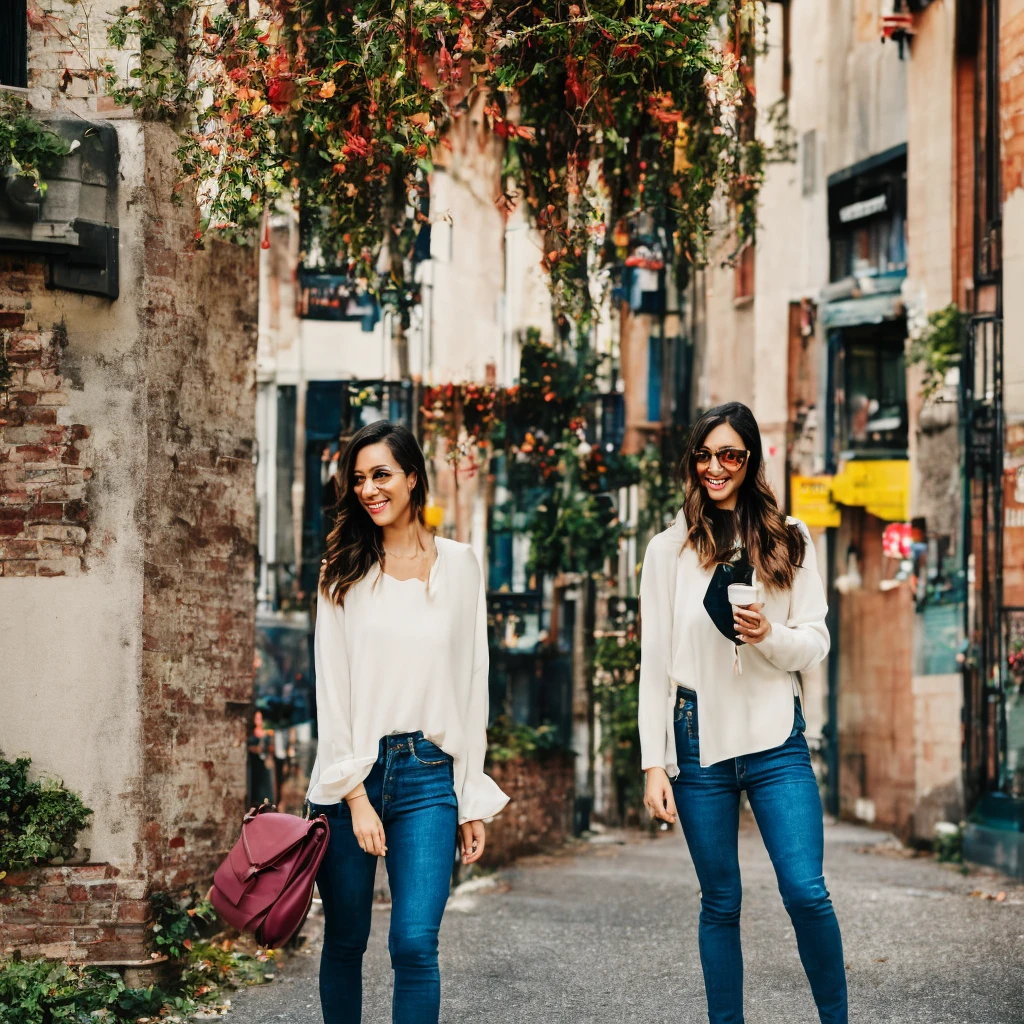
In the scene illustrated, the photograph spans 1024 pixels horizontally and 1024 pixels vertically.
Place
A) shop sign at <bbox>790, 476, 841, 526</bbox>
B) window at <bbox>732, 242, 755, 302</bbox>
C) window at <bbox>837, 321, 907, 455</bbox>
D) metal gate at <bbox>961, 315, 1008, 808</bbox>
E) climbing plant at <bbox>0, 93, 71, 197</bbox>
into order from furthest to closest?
window at <bbox>732, 242, 755, 302</bbox> < shop sign at <bbox>790, 476, 841, 526</bbox> < window at <bbox>837, 321, 907, 455</bbox> < metal gate at <bbox>961, 315, 1008, 808</bbox> < climbing plant at <bbox>0, 93, 71, 197</bbox>

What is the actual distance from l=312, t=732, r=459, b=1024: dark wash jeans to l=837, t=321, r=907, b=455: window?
10371mm

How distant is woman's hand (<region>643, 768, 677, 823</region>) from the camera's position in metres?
4.43

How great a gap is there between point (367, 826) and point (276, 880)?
0.31m

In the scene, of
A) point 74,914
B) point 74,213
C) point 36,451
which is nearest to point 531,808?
point 74,914

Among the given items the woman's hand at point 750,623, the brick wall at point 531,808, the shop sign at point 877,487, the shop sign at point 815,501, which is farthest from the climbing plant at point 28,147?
the shop sign at point 815,501

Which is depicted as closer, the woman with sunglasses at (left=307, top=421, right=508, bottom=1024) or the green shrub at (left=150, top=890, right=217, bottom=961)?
the woman with sunglasses at (left=307, top=421, right=508, bottom=1024)

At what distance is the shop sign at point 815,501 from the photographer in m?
14.8

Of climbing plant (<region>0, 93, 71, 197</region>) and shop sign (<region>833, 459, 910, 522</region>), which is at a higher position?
climbing plant (<region>0, 93, 71, 197</region>)

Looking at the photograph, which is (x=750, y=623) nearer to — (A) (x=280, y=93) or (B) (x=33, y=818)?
(B) (x=33, y=818)

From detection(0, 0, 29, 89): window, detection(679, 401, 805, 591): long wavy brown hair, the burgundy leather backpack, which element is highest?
detection(0, 0, 29, 89): window

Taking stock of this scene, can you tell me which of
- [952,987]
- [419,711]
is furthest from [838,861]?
[419,711]

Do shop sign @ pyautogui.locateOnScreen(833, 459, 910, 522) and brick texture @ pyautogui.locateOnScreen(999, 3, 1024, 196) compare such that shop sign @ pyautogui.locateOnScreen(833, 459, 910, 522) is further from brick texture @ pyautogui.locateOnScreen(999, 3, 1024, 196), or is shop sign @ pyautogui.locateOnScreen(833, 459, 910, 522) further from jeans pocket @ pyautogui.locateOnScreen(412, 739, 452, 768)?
jeans pocket @ pyautogui.locateOnScreen(412, 739, 452, 768)

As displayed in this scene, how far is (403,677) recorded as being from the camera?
4.14 meters

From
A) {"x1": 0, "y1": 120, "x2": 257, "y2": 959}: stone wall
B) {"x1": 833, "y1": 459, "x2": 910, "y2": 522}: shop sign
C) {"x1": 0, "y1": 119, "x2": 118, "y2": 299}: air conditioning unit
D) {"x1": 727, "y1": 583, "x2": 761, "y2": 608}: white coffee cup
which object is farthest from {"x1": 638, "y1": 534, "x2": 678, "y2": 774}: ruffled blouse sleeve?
{"x1": 833, "y1": 459, "x2": 910, "y2": 522}: shop sign
